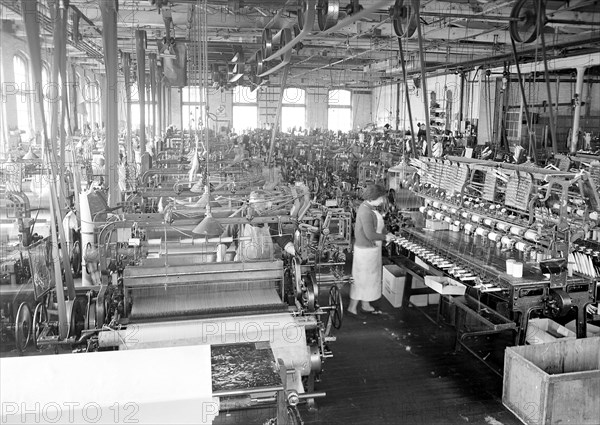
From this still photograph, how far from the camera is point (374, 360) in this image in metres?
6.23

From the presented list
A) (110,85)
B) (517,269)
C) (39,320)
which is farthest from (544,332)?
(110,85)

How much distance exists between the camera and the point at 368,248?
7.18 metres

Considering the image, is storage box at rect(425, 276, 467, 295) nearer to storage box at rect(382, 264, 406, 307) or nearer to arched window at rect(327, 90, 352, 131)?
storage box at rect(382, 264, 406, 307)

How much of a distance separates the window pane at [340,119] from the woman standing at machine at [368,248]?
26.5m

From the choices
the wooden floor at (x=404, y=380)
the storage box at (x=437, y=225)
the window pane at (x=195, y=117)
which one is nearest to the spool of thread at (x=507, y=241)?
the wooden floor at (x=404, y=380)

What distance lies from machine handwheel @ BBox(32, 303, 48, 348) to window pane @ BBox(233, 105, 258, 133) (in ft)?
92.1

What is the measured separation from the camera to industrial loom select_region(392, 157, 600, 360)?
5.67 m

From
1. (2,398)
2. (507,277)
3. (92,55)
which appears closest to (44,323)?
(2,398)

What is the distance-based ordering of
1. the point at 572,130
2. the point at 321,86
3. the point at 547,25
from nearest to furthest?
1. the point at 547,25
2. the point at 572,130
3. the point at 321,86

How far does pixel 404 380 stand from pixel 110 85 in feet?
17.1

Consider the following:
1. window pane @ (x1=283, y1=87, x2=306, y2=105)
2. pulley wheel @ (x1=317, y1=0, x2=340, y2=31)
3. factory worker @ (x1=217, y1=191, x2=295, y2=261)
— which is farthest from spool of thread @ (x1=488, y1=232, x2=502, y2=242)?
window pane @ (x1=283, y1=87, x2=306, y2=105)

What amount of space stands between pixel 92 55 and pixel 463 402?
509 inches

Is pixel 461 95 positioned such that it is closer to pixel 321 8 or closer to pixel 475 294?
pixel 475 294

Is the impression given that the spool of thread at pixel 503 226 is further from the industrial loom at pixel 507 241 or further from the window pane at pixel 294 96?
the window pane at pixel 294 96
